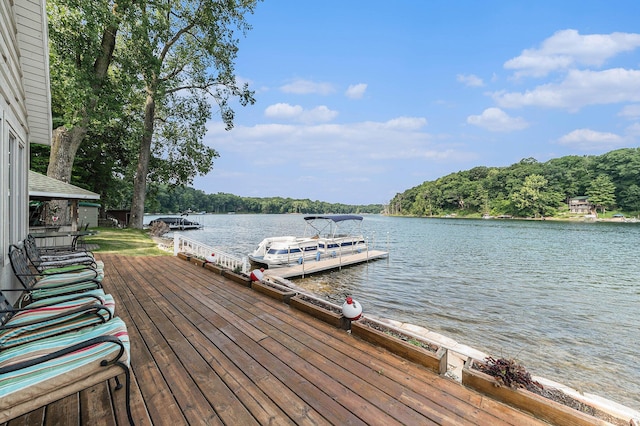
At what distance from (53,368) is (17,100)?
4.73 meters

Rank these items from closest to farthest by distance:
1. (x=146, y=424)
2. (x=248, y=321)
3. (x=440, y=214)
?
(x=146, y=424)
(x=248, y=321)
(x=440, y=214)

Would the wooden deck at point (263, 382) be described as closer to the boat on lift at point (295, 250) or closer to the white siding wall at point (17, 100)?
the white siding wall at point (17, 100)

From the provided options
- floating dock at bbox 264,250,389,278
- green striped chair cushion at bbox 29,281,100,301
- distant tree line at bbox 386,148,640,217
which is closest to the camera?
green striped chair cushion at bbox 29,281,100,301

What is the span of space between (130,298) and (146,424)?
301cm

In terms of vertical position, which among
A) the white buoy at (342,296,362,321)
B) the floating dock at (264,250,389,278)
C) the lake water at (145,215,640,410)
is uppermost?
the white buoy at (342,296,362,321)

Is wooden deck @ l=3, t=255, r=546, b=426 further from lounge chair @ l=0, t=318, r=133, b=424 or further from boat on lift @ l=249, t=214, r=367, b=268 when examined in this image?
boat on lift @ l=249, t=214, r=367, b=268

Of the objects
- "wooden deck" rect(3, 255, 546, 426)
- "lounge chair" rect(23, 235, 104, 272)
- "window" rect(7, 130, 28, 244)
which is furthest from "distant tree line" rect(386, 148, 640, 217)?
"window" rect(7, 130, 28, 244)

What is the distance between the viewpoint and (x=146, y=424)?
1.72 metres

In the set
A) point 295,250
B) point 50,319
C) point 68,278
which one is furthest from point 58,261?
point 295,250

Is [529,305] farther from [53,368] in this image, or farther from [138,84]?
[138,84]

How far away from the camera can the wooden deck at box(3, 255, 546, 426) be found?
1838 millimetres

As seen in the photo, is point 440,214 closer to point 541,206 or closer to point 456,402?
point 541,206

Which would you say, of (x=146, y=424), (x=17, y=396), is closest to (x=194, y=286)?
(x=146, y=424)

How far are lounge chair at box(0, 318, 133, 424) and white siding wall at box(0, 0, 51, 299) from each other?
6.92 ft
